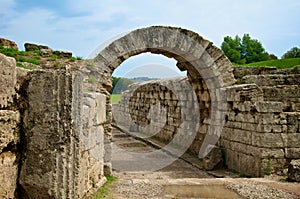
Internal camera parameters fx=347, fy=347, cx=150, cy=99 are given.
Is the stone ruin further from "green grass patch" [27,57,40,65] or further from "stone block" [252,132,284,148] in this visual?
"green grass patch" [27,57,40,65]

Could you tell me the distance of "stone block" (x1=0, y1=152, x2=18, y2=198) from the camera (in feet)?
11.0

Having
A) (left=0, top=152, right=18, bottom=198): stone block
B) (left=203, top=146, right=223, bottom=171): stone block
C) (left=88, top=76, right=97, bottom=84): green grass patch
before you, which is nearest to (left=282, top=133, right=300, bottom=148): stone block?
(left=203, top=146, right=223, bottom=171): stone block

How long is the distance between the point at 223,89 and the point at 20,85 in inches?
247

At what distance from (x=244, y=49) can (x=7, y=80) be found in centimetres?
3613

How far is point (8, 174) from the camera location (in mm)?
3467

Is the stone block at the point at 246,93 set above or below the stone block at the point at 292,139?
above

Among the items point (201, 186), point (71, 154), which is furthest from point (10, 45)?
point (201, 186)

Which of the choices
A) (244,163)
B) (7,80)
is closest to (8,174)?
(7,80)

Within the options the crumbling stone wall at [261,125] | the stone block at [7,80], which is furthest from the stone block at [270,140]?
the stone block at [7,80]

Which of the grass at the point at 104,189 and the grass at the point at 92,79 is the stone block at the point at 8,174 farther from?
the grass at the point at 92,79

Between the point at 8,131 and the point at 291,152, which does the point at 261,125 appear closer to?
the point at 291,152

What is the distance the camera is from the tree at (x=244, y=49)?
34594 mm

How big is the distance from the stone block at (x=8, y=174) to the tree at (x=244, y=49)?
32220 millimetres

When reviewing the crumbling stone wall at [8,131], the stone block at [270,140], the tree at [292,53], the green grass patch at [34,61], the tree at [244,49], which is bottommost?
the stone block at [270,140]
